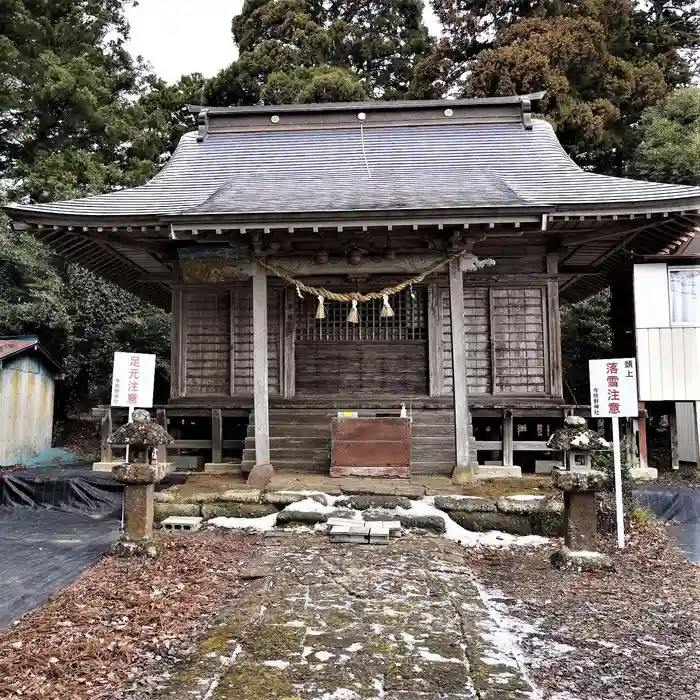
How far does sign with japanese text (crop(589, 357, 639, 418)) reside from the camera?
18.5 ft

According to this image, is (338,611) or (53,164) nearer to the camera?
(338,611)

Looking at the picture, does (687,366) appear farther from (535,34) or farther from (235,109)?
(535,34)

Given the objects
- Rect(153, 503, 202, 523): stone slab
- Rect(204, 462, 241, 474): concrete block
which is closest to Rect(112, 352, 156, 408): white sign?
Rect(153, 503, 202, 523): stone slab

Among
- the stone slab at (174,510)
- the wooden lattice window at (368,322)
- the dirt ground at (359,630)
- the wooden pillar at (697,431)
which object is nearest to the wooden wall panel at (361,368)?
the wooden lattice window at (368,322)

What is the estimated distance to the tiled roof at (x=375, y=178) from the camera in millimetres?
7844

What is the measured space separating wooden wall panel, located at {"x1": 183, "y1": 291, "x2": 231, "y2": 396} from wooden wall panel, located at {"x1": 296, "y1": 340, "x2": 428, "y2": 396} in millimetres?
1380

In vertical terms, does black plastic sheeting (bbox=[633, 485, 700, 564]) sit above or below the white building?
below

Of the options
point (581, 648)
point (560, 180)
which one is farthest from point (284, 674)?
point (560, 180)

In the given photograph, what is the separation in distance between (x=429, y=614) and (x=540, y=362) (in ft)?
21.5

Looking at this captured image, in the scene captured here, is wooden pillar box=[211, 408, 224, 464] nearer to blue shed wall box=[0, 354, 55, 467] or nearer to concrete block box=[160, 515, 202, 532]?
concrete block box=[160, 515, 202, 532]

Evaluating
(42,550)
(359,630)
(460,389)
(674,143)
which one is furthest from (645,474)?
(674,143)

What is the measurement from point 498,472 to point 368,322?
11.3 feet

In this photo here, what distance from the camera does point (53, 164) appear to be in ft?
59.5

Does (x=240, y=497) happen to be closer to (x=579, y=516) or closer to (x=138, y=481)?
(x=138, y=481)
